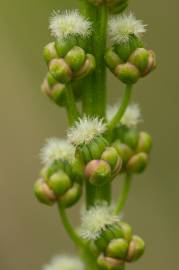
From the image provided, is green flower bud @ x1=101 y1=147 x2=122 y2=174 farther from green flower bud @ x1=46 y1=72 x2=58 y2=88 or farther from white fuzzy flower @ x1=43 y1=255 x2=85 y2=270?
white fuzzy flower @ x1=43 y1=255 x2=85 y2=270

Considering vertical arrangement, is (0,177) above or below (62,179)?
above

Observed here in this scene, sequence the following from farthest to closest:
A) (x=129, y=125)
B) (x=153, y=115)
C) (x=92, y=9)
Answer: (x=153, y=115) → (x=129, y=125) → (x=92, y=9)

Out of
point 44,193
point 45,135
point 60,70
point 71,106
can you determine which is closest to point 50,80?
point 71,106

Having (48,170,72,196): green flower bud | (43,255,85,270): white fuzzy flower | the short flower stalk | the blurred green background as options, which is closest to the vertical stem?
the short flower stalk

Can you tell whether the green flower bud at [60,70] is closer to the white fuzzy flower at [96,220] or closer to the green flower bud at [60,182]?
the green flower bud at [60,182]

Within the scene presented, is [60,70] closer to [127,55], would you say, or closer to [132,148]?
[127,55]

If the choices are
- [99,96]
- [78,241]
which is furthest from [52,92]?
[78,241]

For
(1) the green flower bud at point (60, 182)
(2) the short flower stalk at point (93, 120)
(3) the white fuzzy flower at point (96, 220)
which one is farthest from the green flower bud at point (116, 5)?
(3) the white fuzzy flower at point (96, 220)

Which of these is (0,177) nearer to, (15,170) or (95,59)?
(15,170)

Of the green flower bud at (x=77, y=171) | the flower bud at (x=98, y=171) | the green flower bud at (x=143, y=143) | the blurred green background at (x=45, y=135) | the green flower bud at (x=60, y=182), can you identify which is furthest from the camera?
the blurred green background at (x=45, y=135)
